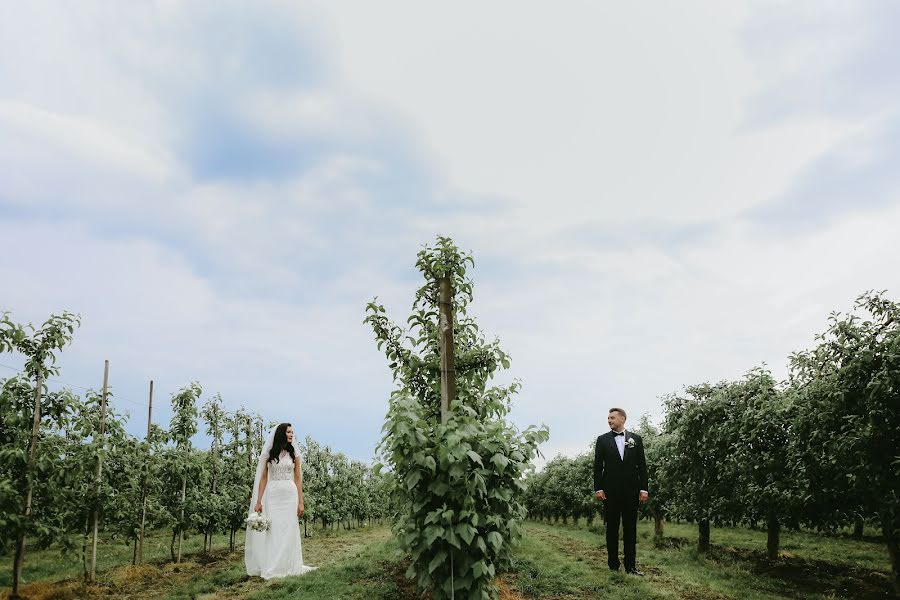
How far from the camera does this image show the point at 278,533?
9773 mm

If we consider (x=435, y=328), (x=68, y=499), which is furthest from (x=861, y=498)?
(x=68, y=499)

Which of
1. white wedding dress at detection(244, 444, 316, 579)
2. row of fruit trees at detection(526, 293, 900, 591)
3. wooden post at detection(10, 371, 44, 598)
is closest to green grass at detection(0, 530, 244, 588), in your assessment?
wooden post at detection(10, 371, 44, 598)

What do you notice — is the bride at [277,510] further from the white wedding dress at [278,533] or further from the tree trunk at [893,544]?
Answer: the tree trunk at [893,544]

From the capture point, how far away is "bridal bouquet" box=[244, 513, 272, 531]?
9.40 meters

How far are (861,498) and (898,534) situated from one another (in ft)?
2.68

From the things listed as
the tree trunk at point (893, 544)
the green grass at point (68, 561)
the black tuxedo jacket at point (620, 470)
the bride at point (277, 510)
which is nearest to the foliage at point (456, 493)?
the black tuxedo jacket at point (620, 470)

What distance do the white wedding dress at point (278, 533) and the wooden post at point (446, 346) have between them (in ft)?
13.2

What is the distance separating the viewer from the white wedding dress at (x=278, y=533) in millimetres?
9719

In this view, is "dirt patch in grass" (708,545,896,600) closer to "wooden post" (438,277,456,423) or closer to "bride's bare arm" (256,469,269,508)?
"wooden post" (438,277,456,423)

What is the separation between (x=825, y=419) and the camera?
8828 mm

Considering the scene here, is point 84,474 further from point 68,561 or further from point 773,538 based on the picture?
point 773,538

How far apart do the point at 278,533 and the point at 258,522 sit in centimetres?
48

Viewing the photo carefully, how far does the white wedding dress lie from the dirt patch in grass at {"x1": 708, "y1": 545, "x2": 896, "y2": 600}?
7.87 meters

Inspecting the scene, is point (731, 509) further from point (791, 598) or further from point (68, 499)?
point (68, 499)
